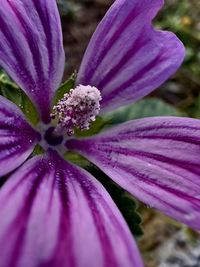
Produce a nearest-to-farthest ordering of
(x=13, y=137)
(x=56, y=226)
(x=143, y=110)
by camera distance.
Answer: (x=56, y=226) < (x=13, y=137) < (x=143, y=110)

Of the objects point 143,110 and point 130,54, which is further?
point 143,110

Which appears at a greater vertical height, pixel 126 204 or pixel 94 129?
pixel 94 129

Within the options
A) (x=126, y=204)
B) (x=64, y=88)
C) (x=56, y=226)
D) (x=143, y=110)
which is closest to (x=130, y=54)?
(x=64, y=88)

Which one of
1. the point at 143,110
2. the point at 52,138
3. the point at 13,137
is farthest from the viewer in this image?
the point at 143,110

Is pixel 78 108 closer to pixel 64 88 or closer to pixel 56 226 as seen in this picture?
pixel 64 88

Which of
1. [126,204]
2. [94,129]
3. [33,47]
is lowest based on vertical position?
[126,204]

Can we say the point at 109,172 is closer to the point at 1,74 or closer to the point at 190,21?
the point at 1,74

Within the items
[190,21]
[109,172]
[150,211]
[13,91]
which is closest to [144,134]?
[109,172]

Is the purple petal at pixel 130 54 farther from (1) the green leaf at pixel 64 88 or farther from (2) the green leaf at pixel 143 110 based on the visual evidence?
(2) the green leaf at pixel 143 110
